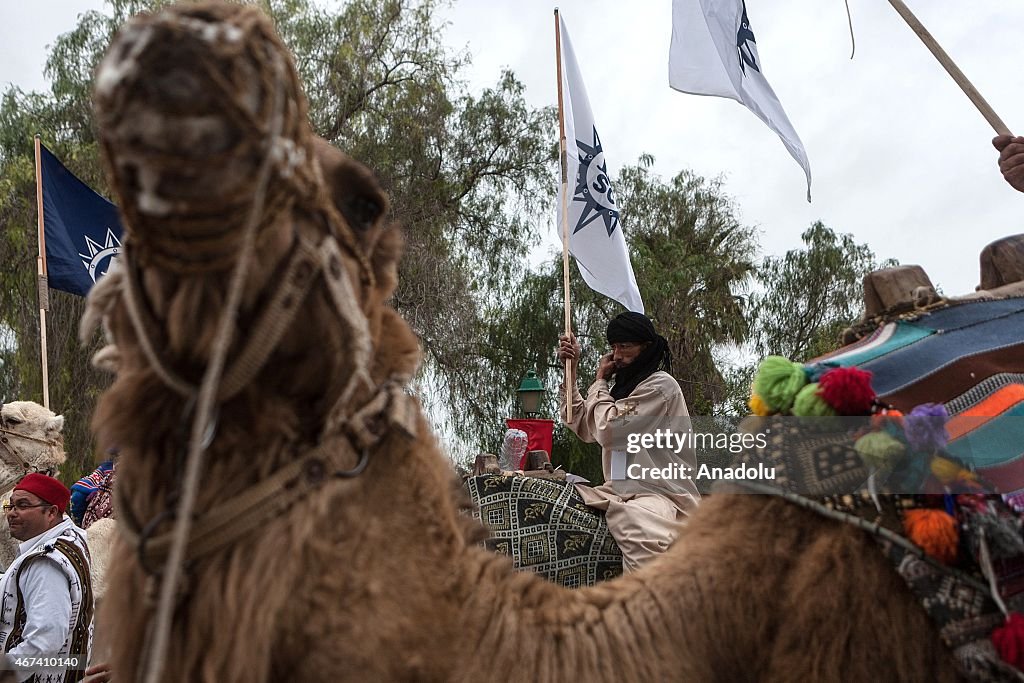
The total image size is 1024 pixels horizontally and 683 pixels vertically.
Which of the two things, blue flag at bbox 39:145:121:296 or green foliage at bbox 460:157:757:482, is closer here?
blue flag at bbox 39:145:121:296

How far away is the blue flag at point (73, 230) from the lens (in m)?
8.93

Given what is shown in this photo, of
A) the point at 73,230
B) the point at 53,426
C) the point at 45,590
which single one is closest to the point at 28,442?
the point at 53,426

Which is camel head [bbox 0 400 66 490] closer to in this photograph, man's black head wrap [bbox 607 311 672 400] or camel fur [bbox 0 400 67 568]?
camel fur [bbox 0 400 67 568]

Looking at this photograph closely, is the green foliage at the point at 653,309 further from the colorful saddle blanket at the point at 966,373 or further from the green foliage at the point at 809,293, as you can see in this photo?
the colorful saddle blanket at the point at 966,373

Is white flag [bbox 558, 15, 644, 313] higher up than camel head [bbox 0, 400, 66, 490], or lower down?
higher up

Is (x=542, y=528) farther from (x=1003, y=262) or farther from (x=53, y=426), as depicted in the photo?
(x=53, y=426)

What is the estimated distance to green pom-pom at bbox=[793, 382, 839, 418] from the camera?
2312mm

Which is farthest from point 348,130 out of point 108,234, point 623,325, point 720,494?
point 720,494

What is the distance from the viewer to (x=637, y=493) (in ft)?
16.0

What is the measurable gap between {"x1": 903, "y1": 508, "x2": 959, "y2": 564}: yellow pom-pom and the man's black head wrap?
11.7ft

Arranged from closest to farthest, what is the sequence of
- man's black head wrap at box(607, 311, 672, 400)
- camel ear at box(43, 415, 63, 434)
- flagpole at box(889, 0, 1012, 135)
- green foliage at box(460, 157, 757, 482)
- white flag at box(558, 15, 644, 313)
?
flagpole at box(889, 0, 1012, 135) < man's black head wrap at box(607, 311, 672, 400) < white flag at box(558, 15, 644, 313) < camel ear at box(43, 415, 63, 434) < green foliage at box(460, 157, 757, 482)

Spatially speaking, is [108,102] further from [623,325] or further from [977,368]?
[623,325]

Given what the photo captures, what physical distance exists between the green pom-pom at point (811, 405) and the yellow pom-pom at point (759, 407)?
11cm

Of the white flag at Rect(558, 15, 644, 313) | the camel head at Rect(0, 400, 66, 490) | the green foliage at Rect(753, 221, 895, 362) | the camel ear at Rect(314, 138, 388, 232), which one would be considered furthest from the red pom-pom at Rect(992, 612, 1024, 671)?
the green foliage at Rect(753, 221, 895, 362)
